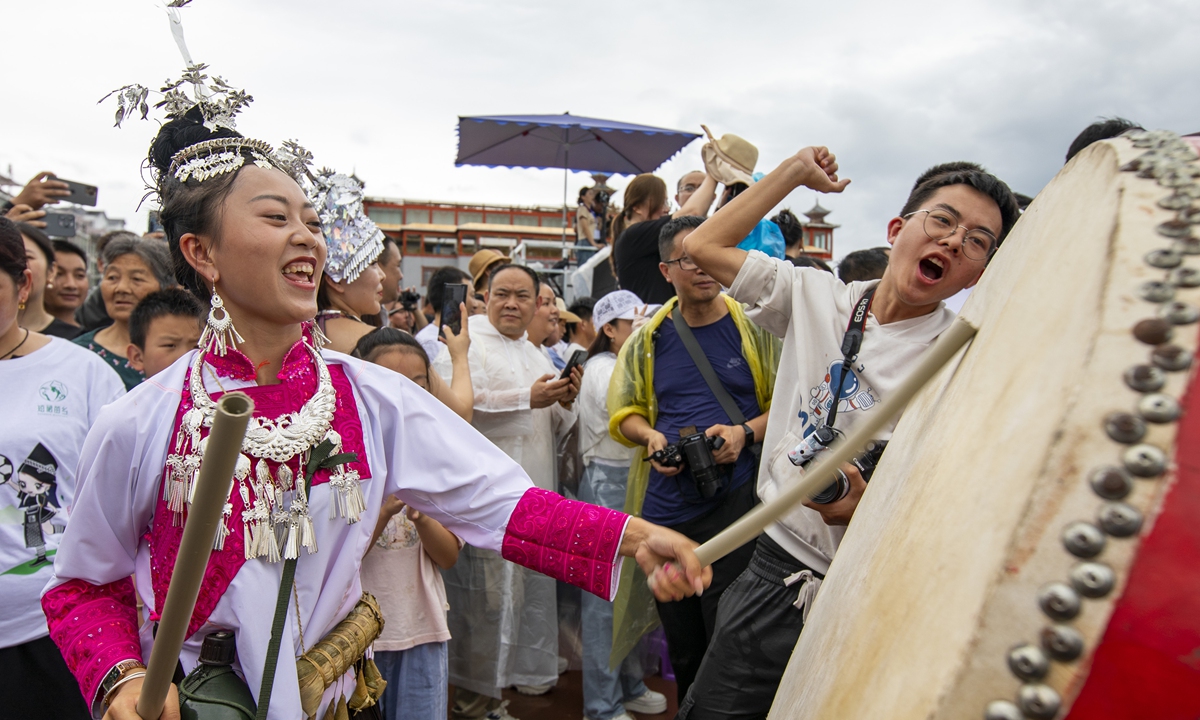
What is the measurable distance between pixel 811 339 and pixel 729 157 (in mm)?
1424

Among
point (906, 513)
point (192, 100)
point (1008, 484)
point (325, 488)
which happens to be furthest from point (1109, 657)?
point (192, 100)

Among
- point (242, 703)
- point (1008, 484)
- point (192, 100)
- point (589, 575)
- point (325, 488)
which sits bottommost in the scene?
point (242, 703)

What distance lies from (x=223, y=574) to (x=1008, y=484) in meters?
1.29

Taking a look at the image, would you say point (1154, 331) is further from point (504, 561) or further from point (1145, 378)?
point (504, 561)

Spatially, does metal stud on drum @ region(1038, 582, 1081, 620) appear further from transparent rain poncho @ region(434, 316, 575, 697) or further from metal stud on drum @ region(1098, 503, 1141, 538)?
transparent rain poncho @ region(434, 316, 575, 697)

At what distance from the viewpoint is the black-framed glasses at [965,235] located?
1850 millimetres

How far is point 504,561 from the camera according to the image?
143 inches

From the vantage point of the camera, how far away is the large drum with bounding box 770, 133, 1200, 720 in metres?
0.62

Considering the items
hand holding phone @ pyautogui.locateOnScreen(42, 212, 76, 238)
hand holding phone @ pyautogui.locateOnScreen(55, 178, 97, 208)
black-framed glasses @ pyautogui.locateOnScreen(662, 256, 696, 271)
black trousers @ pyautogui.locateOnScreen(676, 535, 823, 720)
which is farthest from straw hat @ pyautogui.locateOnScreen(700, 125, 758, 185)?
hand holding phone @ pyautogui.locateOnScreen(42, 212, 76, 238)

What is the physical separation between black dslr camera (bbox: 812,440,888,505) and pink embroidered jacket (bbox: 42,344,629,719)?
0.49 meters

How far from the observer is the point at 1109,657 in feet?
2.06

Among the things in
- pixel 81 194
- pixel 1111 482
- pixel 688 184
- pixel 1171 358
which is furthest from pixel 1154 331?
pixel 81 194

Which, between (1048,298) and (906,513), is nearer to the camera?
(1048,298)

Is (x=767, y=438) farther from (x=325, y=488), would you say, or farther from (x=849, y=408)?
(x=325, y=488)
